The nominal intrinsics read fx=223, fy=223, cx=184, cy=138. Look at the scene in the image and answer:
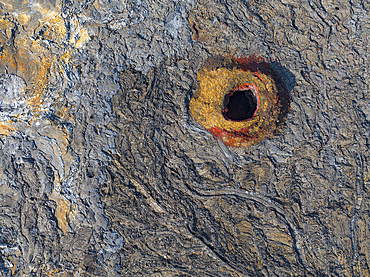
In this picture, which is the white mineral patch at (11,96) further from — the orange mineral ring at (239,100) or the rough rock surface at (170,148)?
the orange mineral ring at (239,100)

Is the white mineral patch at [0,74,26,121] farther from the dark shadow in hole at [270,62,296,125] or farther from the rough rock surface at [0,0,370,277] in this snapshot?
the dark shadow in hole at [270,62,296,125]

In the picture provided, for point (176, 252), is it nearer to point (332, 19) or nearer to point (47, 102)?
point (47, 102)

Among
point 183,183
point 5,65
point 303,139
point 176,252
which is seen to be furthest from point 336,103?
point 5,65

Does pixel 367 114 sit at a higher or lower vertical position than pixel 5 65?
higher

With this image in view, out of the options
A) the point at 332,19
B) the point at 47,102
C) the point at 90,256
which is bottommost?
the point at 90,256

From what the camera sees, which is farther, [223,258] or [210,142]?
[210,142]

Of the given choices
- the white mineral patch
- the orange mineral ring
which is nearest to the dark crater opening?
the orange mineral ring

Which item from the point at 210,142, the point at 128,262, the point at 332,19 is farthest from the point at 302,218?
the point at 332,19

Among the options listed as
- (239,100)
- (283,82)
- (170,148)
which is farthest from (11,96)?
(283,82)
